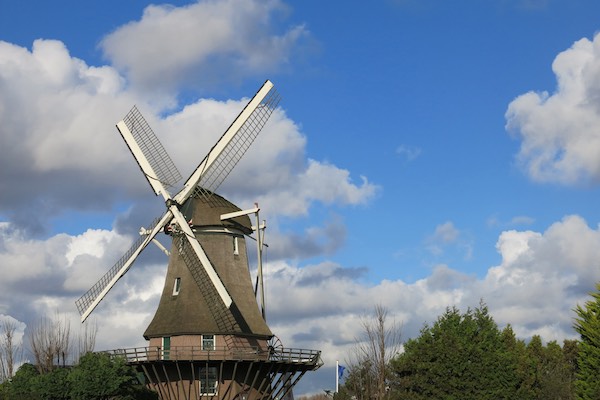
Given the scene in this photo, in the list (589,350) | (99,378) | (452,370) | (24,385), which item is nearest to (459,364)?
(452,370)

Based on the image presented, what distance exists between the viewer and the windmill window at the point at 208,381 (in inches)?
1609

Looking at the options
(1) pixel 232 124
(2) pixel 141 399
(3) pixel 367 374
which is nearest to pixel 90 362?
(2) pixel 141 399

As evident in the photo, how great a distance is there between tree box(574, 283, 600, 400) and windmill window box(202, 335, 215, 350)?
2088 cm

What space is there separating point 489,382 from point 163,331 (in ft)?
66.0

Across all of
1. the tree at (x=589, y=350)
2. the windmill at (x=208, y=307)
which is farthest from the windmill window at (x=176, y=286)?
the tree at (x=589, y=350)

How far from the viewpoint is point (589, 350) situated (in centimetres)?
4478

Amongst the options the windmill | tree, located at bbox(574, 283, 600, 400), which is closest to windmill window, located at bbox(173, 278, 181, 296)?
the windmill

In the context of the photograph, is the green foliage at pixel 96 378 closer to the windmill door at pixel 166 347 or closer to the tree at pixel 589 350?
the windmill door at pixel 166 347

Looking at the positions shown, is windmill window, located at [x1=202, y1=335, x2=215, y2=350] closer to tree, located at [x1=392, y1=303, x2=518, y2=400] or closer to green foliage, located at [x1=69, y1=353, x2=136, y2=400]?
green foliage, located at [x1=69, y1=353, x2=136, y2=400]

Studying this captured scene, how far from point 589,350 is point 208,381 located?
2177 cm

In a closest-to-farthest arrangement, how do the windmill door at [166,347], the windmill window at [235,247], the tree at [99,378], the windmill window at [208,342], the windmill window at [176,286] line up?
the tree at [99,378] < the windmill window at [208,342] < the windmill door at [166,347] < the windmill window at [176,286] < the windmill window at [235,247]

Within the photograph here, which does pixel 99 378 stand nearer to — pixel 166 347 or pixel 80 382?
pixel 80 382

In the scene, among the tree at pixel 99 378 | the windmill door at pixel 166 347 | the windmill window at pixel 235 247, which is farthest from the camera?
the windmill window at pixel 235 247

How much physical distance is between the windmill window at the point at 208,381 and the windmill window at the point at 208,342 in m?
1.18
